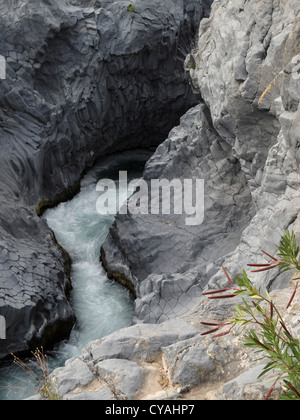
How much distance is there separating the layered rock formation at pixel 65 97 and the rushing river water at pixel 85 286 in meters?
0.44

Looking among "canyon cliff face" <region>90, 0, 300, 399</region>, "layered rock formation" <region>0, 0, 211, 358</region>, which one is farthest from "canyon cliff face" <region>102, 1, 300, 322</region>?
"layered rock formation" <region>0, 0, 211, 358</region>

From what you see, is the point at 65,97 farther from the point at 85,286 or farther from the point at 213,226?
the point at 213,226

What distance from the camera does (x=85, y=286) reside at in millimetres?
12203

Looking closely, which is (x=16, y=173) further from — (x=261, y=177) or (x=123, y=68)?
(x=261, y=177)

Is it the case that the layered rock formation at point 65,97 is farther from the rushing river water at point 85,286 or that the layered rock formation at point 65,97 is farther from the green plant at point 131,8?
the rushing river water at point 85,286

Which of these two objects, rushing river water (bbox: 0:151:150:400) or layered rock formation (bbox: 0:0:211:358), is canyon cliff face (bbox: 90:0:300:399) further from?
layered rock formation (bbox: 0:0:211:358)

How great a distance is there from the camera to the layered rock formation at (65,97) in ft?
38.1

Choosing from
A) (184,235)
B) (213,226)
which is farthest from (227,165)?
(184,235)

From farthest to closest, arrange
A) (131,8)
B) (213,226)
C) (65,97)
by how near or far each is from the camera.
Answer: (131,8)
(65,97)
(213,226)

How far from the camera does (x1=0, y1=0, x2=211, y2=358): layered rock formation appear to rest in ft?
38.1

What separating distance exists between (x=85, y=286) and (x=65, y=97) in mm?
6429

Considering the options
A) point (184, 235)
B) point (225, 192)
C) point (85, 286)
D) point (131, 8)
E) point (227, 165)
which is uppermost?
point (131, 8)

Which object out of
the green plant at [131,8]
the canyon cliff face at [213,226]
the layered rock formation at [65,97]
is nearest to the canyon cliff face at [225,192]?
the canyon cliff face at [213,226]

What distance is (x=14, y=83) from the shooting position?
1404 cm
